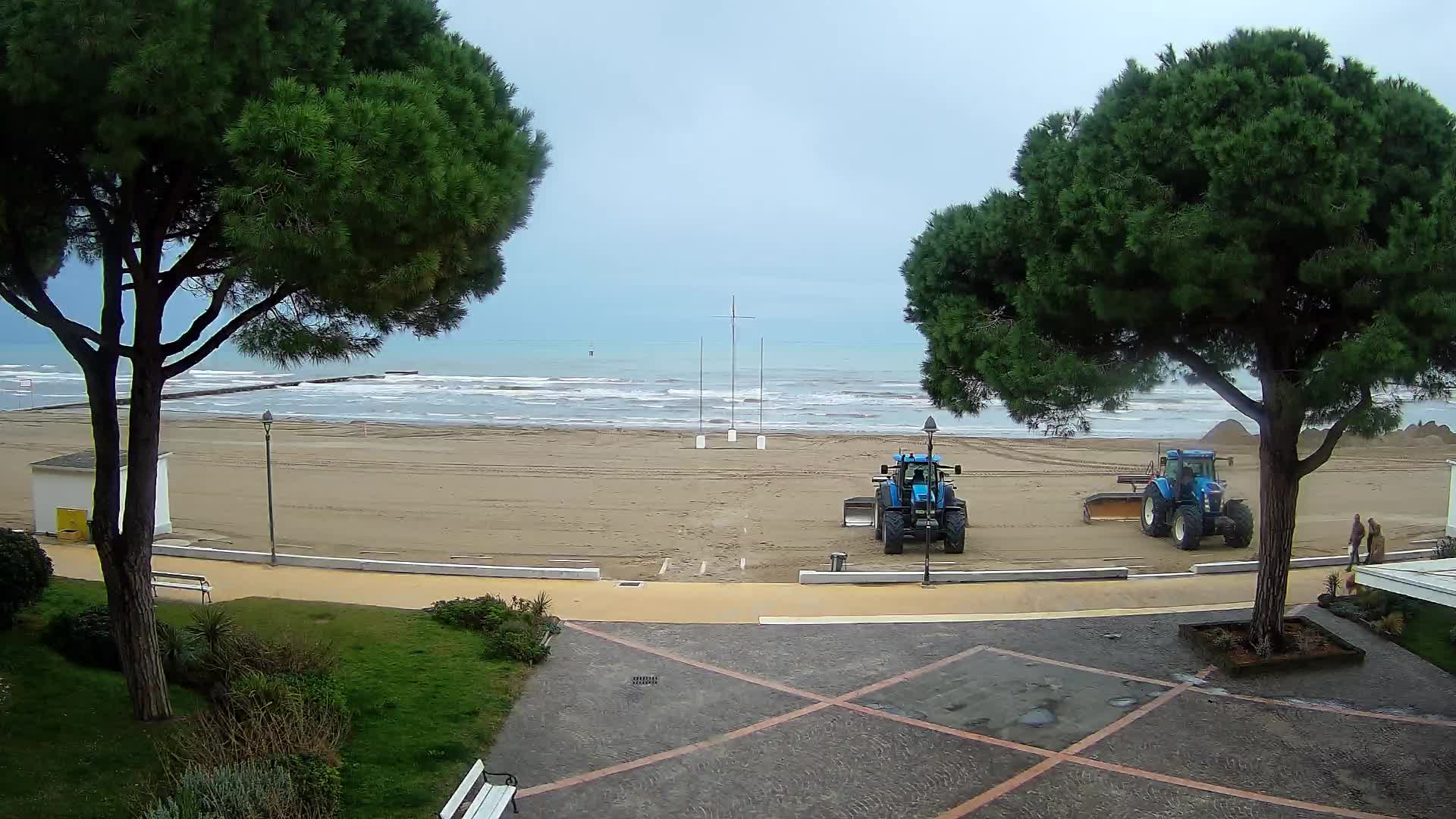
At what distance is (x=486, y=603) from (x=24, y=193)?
20.8 feet

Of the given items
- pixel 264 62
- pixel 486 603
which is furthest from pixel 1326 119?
pixel 486 603

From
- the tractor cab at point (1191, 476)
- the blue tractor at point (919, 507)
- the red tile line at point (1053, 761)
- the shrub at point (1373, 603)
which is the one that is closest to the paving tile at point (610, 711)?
the red tile line at point (1053, 761)

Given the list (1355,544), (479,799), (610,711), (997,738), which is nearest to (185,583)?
(610,711)

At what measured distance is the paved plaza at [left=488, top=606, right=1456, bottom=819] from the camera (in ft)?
22.3

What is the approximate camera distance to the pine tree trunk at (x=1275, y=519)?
9234 millimetres

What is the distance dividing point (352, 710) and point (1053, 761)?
5694 mm

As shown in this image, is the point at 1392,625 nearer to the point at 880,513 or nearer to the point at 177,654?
the point at 880,513

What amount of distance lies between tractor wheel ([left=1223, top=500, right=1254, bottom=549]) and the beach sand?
247 mm

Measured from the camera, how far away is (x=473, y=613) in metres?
10.7

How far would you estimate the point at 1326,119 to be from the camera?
7.59 meters

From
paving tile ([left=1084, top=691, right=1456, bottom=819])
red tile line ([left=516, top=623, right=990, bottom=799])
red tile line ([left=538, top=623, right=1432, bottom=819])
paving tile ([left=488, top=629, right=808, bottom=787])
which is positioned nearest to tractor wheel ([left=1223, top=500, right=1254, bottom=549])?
red tile line ([left=538, top=623, right=1432, bottom=819])

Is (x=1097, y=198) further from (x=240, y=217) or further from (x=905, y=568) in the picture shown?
(x=905, y=568)

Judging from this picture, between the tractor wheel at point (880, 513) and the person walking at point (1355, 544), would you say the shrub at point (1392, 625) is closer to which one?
the person walking at point (1355, 544)

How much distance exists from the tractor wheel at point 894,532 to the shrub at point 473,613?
26.9ft
